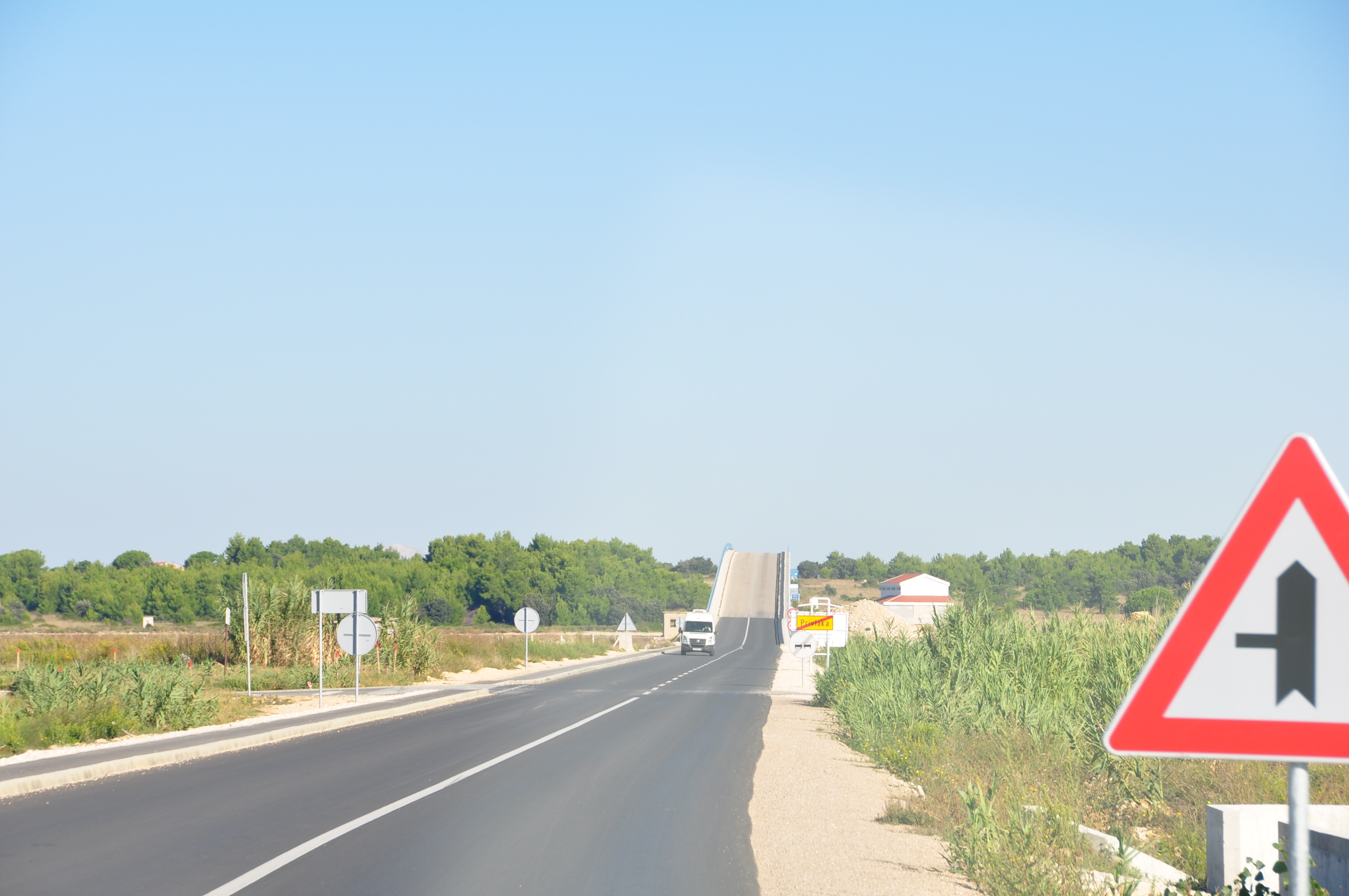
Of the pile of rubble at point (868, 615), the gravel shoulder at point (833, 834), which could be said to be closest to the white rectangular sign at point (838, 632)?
the gravel shoulder at point (833, 834)

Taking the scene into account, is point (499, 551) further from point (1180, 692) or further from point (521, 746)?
point (1180, 692)

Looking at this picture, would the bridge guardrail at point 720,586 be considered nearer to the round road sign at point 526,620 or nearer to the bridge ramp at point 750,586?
the bridge ramp at point 750,586

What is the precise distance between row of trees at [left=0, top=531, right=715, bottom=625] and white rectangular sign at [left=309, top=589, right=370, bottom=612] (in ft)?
238

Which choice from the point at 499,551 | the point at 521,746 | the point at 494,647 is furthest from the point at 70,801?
the point at 499,551

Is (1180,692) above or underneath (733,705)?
above

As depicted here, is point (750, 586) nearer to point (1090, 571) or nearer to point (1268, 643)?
point (1090, 571)

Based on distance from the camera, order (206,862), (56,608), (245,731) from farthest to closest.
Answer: (56,608)
(245,731)
(206,862)

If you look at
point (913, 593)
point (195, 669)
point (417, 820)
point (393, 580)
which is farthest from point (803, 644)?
point (393, 580)

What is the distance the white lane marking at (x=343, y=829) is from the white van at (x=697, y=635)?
47865 millimetres

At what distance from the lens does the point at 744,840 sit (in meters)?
10.1

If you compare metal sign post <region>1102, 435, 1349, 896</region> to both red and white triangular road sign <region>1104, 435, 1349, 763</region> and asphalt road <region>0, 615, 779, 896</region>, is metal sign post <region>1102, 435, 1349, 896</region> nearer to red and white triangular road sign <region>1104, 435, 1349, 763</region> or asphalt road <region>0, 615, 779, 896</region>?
red and white triangular road sign <region>1104, 435, 1349, 763</region>

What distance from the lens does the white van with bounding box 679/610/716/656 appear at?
66.0 m

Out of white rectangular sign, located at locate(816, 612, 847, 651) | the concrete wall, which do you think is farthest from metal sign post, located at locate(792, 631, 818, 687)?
the concrete wall

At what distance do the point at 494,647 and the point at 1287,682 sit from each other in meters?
48.7
